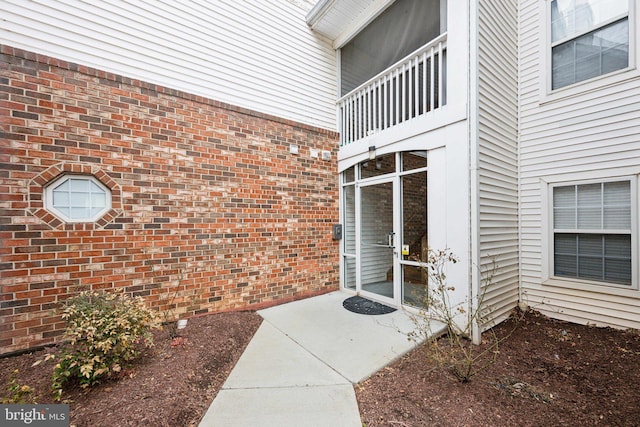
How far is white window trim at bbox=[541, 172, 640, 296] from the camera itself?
11.2 feet

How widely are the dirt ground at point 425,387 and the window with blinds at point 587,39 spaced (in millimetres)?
3677

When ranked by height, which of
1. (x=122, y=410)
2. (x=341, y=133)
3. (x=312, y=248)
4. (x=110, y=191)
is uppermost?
(x=341, y=133)

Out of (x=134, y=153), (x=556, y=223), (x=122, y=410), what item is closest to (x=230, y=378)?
(x=122, y=410)

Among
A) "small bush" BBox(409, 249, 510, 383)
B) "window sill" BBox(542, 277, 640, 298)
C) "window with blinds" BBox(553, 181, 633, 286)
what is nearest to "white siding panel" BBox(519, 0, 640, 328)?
"window sill" BBox(542, 277, 640, 298)

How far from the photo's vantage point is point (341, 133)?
5.71 meters

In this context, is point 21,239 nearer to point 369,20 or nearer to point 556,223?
point 369,20

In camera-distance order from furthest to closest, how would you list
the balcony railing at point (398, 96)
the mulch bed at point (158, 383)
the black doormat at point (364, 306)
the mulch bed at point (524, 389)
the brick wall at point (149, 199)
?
the black doormat at point (364, 306), the balcony railing at point (398, 96), the brick wall at point (149, 199), the mulch bed at point (524, 389), the mulch bed at point (158, 383)

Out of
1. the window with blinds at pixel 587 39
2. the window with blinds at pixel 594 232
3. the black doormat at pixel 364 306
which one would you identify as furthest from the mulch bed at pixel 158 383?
the window with blinds at pixel 587 39

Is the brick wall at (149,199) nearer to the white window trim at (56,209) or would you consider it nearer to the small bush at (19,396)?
the white window trim at (56,209)

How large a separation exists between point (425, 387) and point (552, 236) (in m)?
3.37

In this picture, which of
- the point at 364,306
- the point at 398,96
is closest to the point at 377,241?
the point at 364,306

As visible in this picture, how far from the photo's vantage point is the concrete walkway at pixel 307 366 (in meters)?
2.12

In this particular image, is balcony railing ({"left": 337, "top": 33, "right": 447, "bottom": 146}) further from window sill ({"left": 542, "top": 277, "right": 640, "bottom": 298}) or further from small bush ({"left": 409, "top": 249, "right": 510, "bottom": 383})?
window sill ({"left": 542, "top": 277, "right": 640, "bottom": 298})

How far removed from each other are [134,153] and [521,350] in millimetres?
5651
